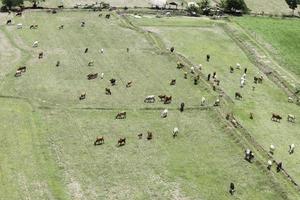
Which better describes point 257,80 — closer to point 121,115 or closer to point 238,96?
point 238,96

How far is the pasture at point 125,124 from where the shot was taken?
63.4 m

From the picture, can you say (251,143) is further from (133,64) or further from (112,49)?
(112,49)

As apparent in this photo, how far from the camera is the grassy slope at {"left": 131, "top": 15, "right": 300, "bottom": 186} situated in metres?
77.8

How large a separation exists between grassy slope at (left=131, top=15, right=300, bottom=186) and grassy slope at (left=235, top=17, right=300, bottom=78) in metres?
8.08

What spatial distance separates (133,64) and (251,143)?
3461 cm

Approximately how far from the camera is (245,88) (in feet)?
315

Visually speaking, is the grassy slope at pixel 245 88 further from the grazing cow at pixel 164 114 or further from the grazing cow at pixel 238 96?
the grazing cow at pixel 164 114

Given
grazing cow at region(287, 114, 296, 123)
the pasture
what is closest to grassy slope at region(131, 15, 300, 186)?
the pasture

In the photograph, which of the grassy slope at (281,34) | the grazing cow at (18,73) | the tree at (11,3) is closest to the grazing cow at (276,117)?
the grassy slope at (281,34)

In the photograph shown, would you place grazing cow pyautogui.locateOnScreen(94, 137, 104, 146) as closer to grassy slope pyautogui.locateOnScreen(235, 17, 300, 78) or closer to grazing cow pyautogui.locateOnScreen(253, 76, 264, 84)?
grazing cow pyautogui.locateOnScreen(253, 76, 264, 84)

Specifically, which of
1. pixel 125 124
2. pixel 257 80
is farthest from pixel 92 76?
pixel 257 80

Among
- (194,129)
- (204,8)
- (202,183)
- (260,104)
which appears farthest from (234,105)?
(204,8)

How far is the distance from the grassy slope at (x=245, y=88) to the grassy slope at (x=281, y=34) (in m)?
8.08

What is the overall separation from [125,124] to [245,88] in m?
26.7
